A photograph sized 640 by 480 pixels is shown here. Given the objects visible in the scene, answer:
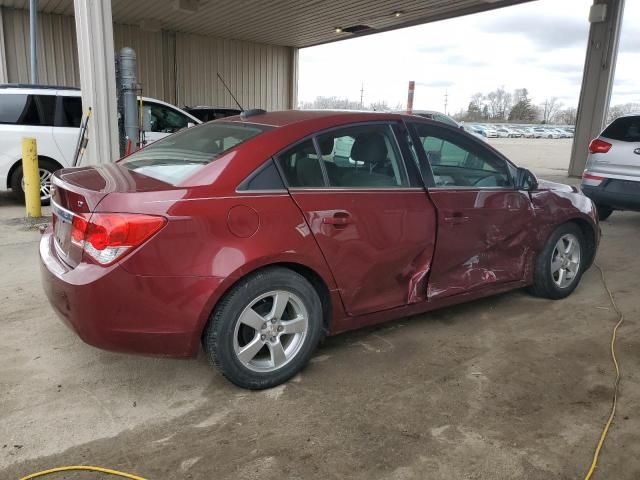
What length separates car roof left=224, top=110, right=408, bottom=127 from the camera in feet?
10.6

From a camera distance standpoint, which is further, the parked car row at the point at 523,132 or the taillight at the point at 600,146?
the parked car row at the point at 523,132

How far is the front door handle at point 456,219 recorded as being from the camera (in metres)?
3.52

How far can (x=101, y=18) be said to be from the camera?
718cm

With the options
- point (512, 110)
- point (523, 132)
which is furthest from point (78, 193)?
point (512, 110)

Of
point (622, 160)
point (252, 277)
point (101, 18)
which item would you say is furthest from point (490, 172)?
point (101, 18)

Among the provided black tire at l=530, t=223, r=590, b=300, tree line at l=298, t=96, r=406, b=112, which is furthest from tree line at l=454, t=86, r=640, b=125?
black tire at l=530, t=223, r=590, b=300

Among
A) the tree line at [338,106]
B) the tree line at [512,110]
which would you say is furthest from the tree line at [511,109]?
the tree line at [338,106]

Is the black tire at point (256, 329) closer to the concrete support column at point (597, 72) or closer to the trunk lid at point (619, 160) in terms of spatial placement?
the trunk lid at point (619, 160)

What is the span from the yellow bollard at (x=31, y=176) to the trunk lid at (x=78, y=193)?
4460mm

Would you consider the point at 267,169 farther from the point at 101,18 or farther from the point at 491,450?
the point at 101,18

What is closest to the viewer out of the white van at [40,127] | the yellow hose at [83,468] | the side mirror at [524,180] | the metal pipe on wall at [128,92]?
the yellow hose at [83,468]

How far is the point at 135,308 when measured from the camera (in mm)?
2553

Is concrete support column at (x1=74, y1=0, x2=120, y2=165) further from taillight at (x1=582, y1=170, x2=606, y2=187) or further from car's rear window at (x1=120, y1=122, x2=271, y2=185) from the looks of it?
taillight at (x1=582, y1=170, x2=606, y2=187)

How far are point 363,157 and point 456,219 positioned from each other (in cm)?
79
